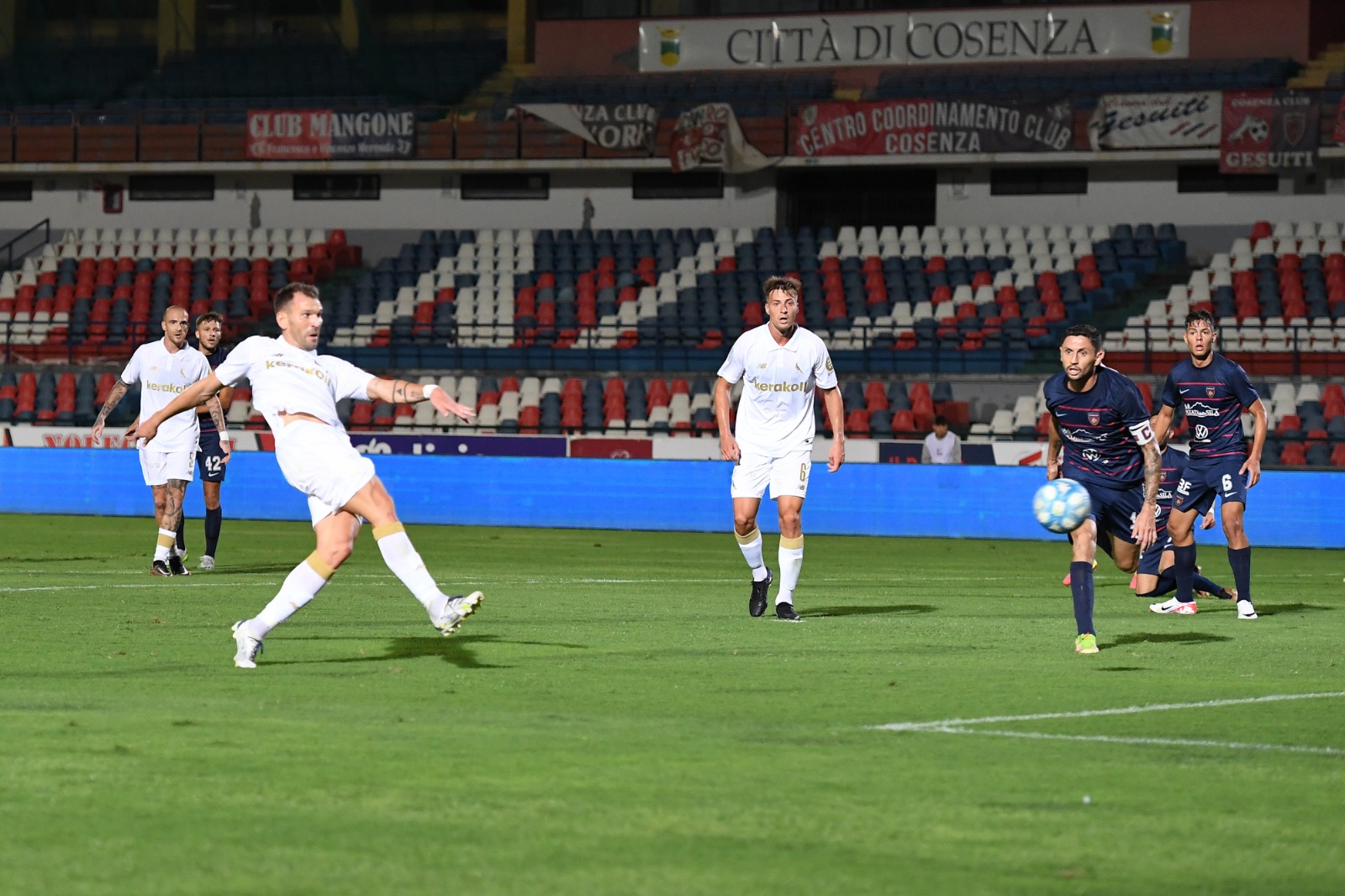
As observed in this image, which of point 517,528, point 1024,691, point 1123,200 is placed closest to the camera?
point 1024,691

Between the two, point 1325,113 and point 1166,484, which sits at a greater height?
point 1325,113

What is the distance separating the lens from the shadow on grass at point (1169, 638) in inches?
454

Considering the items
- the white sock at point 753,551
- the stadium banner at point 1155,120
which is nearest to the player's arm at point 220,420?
the white sock at point 753,551

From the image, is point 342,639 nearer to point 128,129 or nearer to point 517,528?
point 517,528

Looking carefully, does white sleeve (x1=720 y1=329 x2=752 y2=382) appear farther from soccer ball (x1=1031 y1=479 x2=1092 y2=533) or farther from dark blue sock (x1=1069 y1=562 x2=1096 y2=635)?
dark blue sock (x1=1069 y1=562 x2=1096 y2=635)

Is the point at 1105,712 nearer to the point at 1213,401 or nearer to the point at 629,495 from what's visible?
the point at 1213,401

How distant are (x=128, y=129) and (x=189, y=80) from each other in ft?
8.53

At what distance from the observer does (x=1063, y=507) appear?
10.8 m

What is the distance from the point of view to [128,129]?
43.8 m

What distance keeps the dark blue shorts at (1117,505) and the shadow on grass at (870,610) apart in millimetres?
2270

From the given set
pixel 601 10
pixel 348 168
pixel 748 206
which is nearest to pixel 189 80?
pixel 348 168

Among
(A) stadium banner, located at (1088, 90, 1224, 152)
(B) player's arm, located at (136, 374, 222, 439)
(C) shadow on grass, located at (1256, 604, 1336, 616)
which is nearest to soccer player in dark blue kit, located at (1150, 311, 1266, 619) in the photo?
(C) shadow on grass, located at (1256, 604, 1336, 616)

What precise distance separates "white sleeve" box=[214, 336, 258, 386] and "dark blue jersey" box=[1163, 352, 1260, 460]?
672 cm

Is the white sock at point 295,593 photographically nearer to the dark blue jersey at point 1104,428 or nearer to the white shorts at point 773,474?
the white shorts at point 773,474
